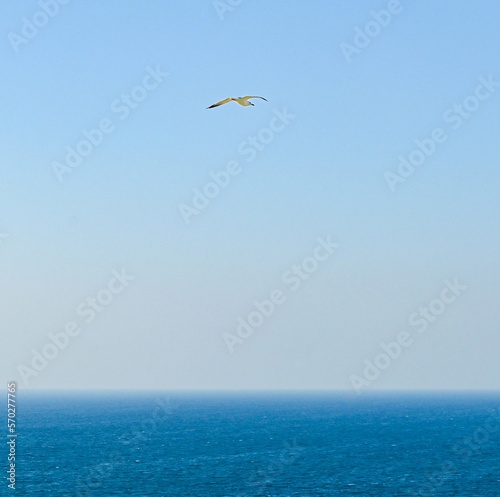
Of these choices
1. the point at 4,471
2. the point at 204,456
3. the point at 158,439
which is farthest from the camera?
the point at 158,439

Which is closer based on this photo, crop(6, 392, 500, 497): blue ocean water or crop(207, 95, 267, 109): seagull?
crop(207, 95, 267, 109): seagull

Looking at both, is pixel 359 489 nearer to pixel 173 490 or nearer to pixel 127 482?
pixel 173 490

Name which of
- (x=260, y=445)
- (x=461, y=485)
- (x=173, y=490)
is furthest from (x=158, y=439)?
(x=461, y=485)

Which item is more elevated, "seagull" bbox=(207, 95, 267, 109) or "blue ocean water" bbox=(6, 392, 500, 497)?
"seagull" bbox=(207, 95, 267, 109)

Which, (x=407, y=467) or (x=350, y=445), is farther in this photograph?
(x=350, y=445)

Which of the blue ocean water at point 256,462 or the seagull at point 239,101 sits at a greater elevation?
the seagull at point 239,101

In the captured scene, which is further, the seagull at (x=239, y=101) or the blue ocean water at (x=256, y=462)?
the blue ocean water at (x=256, y=462)

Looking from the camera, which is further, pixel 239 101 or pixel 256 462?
pixel 256 462

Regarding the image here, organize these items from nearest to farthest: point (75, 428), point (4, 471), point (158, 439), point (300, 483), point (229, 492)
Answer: point (229, 492) < point (300, 483) < point (4, 471) < point (158, 439) < point (75, 428)

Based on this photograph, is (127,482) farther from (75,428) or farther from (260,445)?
(75,428)

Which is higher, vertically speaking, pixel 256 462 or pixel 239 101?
pixel 239 101
